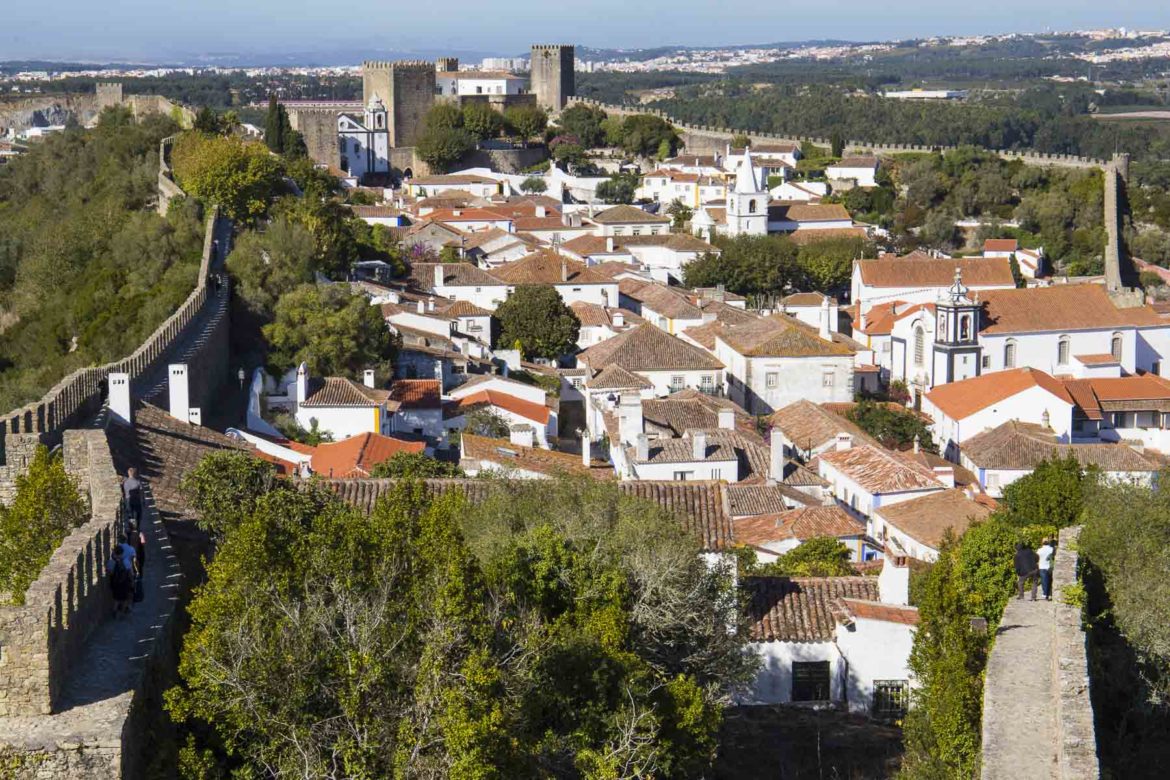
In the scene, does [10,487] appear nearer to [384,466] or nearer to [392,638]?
[392,638]

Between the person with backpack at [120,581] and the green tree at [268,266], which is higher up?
the person with backpack at [120,581]

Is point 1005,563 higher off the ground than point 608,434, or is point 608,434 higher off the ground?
point 1005,563

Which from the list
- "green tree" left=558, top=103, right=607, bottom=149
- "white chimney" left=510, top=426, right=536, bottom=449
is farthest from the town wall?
"white chimney" left=510, top=426, right=536, bottom=449

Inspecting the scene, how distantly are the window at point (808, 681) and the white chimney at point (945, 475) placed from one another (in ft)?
30.6

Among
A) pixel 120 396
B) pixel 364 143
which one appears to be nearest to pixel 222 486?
pixel 120 396

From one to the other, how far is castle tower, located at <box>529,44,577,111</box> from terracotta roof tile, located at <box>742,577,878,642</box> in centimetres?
6278

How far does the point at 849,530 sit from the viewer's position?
1698cm

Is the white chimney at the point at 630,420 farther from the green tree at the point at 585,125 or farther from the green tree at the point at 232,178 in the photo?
the green tree at the point at 585,125

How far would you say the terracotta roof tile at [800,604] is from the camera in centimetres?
1234

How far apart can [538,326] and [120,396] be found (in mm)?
17168

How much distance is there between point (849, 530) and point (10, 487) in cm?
869

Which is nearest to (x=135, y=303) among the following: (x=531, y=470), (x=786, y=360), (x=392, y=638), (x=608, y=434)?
(x=608, y=434)

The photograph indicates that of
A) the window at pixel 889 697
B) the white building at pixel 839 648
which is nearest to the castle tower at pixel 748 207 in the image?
the white building at pixel 839 648

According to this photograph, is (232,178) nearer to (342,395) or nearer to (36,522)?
(342,395)
